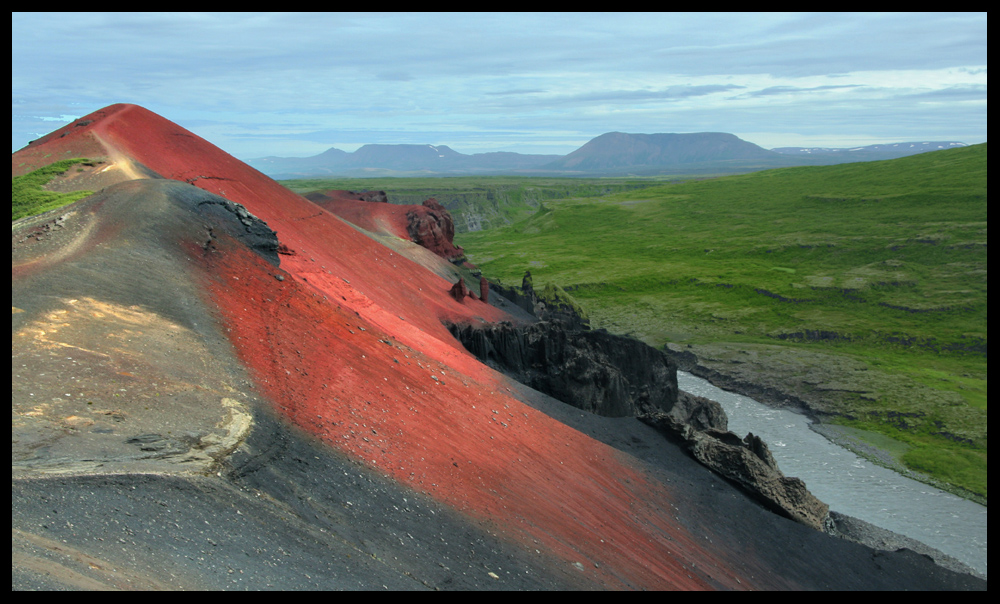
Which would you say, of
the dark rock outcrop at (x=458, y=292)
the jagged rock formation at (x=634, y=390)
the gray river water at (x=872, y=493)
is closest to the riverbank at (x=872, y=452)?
the gray river water at (x=872, y=493)

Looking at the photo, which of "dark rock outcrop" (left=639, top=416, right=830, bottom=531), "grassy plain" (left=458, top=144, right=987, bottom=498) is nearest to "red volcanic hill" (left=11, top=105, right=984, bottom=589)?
"dark rock outcrop" (left=639, top=416, right=830, bottom=531)

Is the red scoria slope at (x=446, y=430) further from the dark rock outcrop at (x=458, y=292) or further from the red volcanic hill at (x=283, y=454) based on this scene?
the dark rock outcrop at (x=458, y=292)

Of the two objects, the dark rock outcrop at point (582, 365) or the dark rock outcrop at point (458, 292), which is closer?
the dark rock outcrop at point (582, 365)

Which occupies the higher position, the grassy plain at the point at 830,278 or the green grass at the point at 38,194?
the green grass at the point at 38,194

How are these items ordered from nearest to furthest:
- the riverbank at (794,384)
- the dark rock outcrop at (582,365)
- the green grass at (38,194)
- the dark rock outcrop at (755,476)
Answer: the dark rock outcrop at (755,476) < the green grass at (38,194) < the dark rock outcrop at (582,365) < the riverbank at (794,384)

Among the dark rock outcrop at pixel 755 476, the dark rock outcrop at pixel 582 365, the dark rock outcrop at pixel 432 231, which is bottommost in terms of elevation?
the dark rock outcrop at pixel 755 476

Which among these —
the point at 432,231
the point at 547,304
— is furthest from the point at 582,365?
the point at 432,231
